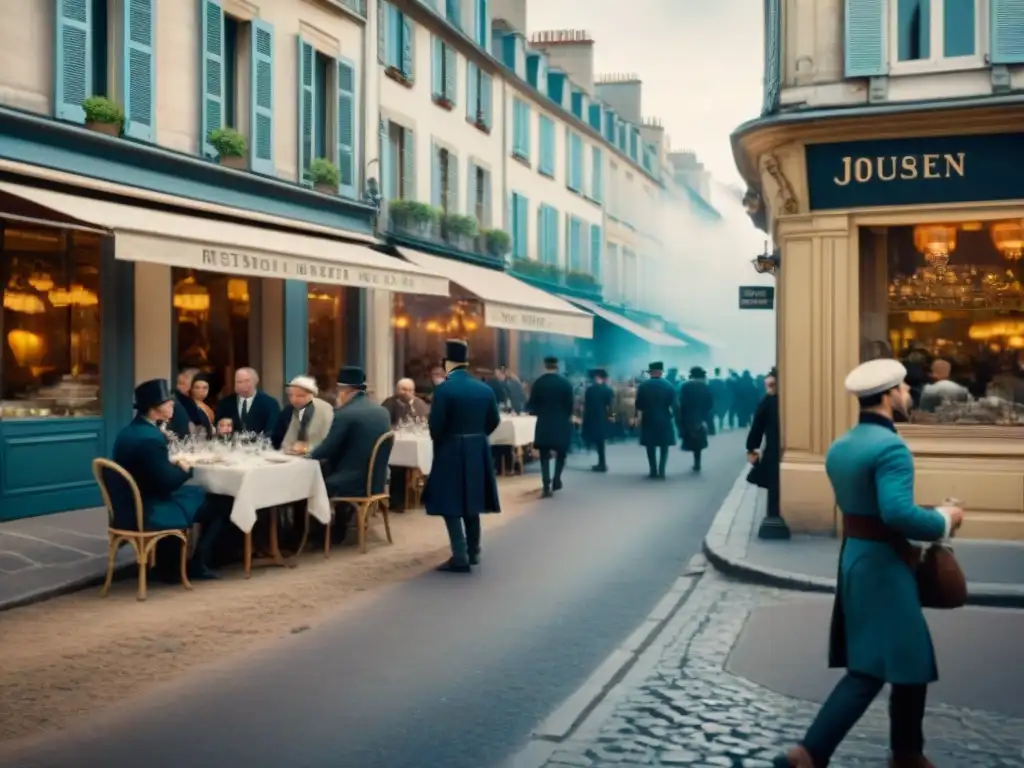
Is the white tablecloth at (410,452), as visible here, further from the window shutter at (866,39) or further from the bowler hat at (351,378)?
the window shutter at (866,39)

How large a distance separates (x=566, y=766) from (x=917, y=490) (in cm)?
691

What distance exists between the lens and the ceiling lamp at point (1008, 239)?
35.1ft

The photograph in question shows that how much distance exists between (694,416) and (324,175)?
23.4ft

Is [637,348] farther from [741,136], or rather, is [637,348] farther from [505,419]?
[741,136]

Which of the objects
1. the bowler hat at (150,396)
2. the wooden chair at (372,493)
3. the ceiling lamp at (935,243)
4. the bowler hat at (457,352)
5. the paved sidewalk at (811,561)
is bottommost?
the paved sidewalk at (811,561)

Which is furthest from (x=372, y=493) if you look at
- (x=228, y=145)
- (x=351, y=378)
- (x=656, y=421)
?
(x=656, y=421)

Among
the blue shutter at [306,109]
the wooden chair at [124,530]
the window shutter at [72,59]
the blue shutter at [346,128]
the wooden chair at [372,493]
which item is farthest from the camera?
the blue shutter at [346,128]

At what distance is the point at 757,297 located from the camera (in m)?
14.4

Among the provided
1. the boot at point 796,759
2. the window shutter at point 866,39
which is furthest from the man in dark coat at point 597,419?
the boot at point 796,759

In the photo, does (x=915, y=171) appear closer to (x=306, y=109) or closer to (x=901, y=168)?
(x=901, y=168)


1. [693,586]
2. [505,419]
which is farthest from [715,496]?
[693,586]

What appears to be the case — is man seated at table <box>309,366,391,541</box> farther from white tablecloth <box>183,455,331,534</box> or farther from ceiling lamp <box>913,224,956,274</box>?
ceiling lamp <box>913,224,956,274</box>

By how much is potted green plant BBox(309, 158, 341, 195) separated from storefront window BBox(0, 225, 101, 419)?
5010mm

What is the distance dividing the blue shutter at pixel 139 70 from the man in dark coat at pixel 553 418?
5892 millimetres
